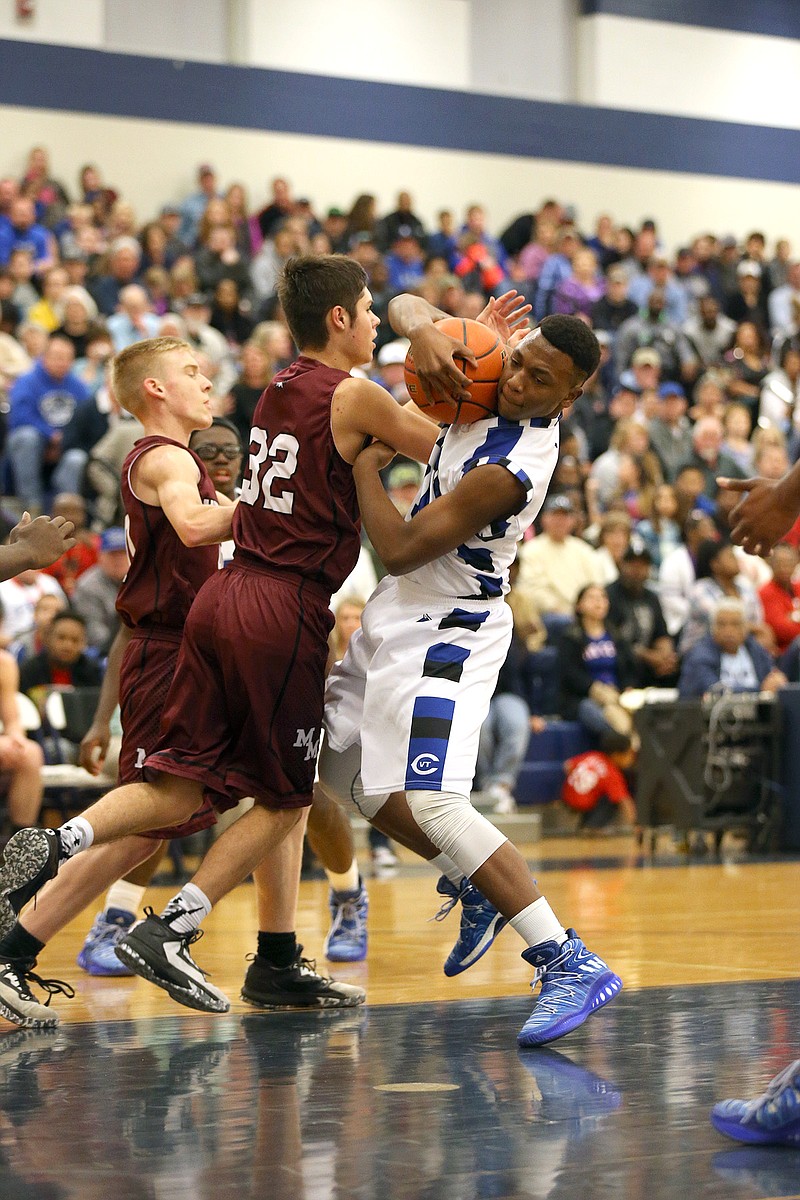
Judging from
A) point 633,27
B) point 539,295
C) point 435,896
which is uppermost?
point 633,27

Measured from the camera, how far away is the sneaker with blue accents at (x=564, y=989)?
4.16 m

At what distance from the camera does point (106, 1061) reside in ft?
13.2

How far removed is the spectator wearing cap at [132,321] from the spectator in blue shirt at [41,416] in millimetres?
844

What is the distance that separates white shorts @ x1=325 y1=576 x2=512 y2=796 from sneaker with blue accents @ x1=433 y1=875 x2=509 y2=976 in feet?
1.44

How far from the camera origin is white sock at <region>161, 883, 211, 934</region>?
14.4 feet

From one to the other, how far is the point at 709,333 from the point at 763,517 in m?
16.3

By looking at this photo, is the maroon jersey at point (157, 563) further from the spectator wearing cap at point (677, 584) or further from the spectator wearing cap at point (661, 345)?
the spectator wearing cap at point (661, 345)

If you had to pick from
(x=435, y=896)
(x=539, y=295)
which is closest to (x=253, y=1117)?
(x=435, y=896)

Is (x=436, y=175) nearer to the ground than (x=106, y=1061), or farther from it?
farther from it

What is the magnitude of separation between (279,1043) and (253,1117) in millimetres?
852

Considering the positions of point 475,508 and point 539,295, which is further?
point 539,295

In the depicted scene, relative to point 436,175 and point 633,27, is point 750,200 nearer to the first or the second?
point 633,27

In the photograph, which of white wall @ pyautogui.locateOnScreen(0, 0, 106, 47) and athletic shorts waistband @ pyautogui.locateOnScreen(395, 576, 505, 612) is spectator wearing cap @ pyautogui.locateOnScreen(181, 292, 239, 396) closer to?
white wall @ pyautogui.locateOnScreen(0, 0, 106, 47)

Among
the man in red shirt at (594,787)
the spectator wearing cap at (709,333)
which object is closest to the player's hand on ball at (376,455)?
the man in red shirt at (594,787)
